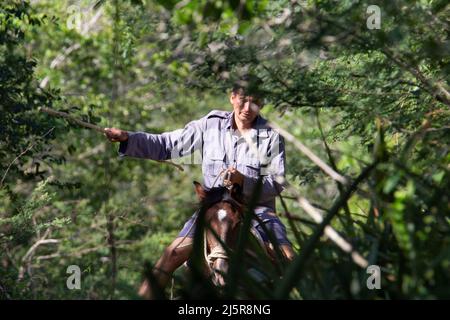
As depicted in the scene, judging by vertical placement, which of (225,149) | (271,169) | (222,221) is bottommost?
(222,221)

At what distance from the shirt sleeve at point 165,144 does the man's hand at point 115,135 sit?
5cm

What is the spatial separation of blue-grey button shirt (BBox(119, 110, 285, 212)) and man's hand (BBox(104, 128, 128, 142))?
0.05 meters

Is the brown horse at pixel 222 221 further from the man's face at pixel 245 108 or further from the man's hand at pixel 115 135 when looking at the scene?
the man's hand at pixel 115 135

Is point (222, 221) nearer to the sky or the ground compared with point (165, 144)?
nearer to the ground

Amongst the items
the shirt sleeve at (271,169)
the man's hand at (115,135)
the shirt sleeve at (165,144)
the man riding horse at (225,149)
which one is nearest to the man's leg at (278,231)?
the man riding horse at (225,149)

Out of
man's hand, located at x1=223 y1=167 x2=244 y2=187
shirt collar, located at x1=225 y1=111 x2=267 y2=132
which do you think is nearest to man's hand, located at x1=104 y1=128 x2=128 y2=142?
shirt collar, located at x1=225 y1=111 x2=267 y2=132

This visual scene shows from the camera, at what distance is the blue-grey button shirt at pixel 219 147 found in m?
6.62

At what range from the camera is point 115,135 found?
22.0 ft

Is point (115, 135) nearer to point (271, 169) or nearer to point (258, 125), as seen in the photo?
point (258, 125)

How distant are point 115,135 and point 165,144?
0.45 meters

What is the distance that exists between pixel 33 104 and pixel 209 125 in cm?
226

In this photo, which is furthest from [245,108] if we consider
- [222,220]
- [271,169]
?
[222,220]

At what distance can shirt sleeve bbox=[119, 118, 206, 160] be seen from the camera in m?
6.88

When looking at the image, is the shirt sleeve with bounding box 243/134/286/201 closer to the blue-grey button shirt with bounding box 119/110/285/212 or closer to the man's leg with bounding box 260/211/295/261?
the blue-grey button shirt with bounding box 119/110/285/212
